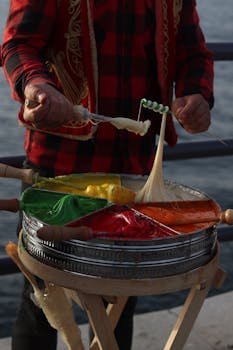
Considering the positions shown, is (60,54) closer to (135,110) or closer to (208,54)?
(135,110)

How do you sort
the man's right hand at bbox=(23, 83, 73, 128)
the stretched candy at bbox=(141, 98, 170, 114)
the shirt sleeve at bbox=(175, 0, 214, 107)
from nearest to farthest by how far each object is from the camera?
the man's right hand at bbox=(23, 83, 73, 128) < the stretched candy at bbox=(141, 98, 170, 114) < the shirt sleeve at bbox=(175, 0, 214, 107)

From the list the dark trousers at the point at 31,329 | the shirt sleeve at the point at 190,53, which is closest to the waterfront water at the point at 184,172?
the dark trousers at the point at 31,329

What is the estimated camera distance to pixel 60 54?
2754mm

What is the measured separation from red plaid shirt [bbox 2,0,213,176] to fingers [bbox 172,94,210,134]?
0.35 ft

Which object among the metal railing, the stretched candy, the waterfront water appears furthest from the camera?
the waterfront water

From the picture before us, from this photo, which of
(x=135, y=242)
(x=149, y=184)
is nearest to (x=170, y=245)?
(x=135, y=242)

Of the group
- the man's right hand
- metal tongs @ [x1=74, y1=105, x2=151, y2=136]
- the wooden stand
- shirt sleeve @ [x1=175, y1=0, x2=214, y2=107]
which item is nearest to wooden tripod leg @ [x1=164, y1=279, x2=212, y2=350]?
the wooden stand

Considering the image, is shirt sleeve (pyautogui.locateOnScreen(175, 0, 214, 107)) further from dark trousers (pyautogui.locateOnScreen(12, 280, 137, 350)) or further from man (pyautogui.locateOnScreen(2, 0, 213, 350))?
dark trousers (pyautogui.locateOnScreen(12, 280, 137, 350))

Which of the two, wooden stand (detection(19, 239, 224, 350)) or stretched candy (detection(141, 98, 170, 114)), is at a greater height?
stretched candy (detection(141, 98, 170, 114))

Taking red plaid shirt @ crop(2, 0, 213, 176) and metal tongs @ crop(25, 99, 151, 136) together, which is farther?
red plaid shirt @ crop(2, 0, 213, 176)

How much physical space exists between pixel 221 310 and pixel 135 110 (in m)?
1.50

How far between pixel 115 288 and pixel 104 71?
2.49 feet

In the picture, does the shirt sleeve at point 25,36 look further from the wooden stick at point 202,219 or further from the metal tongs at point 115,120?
the wooden stick at point 202,219

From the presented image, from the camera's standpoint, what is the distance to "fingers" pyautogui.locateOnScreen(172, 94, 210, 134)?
2619 mm
